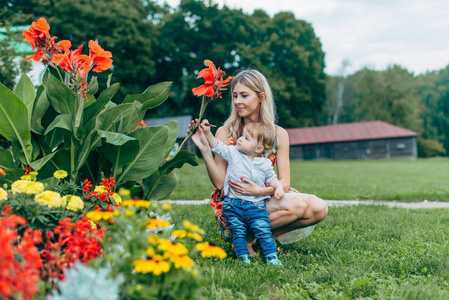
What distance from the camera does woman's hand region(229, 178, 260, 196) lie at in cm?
254

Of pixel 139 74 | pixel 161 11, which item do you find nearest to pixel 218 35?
pixel 161 11

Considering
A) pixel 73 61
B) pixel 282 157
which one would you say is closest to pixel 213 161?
pixel 282 157

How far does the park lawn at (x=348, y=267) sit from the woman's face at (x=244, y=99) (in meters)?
1.09

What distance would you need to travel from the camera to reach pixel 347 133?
107 feet

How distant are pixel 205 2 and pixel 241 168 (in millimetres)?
24164

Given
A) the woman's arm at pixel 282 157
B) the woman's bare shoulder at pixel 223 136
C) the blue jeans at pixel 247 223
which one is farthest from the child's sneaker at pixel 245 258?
the woman's bare shoulder at pixel 223 136

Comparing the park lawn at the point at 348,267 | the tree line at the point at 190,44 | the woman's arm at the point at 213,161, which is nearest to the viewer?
the park lawn at the point at 348,267

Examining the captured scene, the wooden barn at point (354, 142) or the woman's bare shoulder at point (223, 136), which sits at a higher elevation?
the woman's bare shoulder at point (223, 136)

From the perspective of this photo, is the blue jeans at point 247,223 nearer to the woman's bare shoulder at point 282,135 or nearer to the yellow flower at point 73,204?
the woman's bare shoulder at point 282,135

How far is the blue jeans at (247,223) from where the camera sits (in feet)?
8.23

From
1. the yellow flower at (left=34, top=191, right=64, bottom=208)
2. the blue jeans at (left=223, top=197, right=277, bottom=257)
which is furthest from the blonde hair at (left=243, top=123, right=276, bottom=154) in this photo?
the yellow flower at (left=34, top=191, right=64, bottom=208)

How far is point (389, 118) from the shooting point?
37.9m

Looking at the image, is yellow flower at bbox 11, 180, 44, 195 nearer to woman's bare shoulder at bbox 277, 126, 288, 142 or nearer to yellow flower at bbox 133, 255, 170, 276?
yellow flower at bbox 133, 255, 170, 276

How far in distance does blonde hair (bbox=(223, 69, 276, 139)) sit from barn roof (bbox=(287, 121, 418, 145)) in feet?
96.1
